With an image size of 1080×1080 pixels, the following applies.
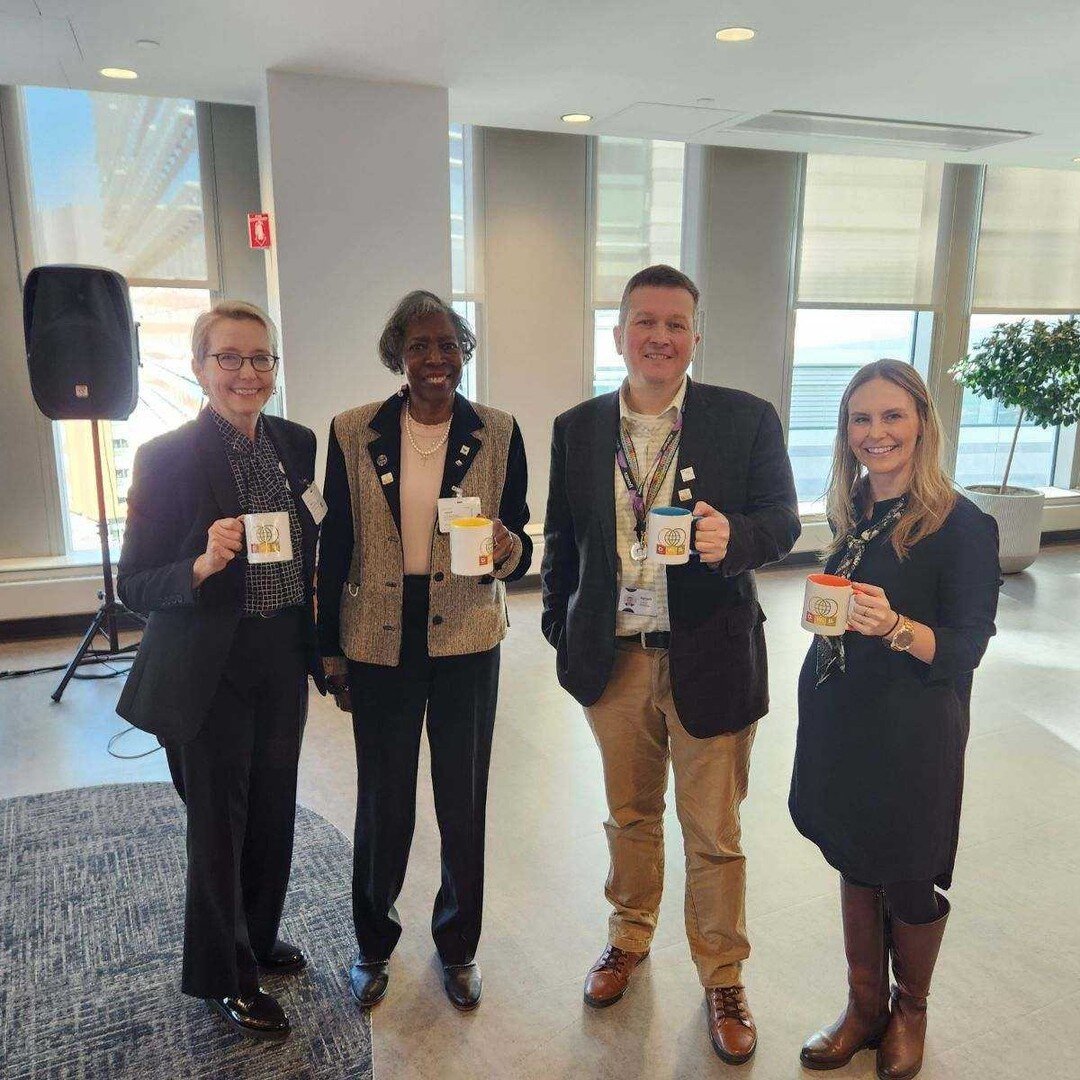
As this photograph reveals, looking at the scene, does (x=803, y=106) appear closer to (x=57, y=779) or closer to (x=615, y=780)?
(x=615, y=780)

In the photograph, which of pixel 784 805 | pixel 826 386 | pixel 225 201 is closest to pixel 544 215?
pixel 225 201

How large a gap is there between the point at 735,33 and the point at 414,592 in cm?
302

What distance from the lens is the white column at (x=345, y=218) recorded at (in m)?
4.25

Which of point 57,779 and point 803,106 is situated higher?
point 803,106

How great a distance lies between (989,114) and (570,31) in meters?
2.82

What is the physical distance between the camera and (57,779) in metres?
3.34

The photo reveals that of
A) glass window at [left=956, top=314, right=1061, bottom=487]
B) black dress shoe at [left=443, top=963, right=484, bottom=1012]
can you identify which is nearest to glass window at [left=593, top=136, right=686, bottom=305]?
glass window at [left=956, top=314, right=1061, bottom=487]

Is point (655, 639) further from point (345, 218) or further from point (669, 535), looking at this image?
point (345, 218)

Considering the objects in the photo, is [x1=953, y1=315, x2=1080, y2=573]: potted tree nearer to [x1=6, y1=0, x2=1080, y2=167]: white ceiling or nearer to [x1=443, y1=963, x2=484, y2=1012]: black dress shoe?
[x1=6, y1=0, x2=1080, y2=167]: white ceiling

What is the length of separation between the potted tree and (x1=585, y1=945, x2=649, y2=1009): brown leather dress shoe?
5419 mm

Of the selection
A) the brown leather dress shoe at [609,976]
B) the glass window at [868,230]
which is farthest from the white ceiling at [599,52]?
the brown leather dress shoe at [609,976]

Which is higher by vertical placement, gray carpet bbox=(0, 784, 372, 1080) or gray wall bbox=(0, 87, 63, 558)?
gray wall bbox=(0, 87, 63, 558)

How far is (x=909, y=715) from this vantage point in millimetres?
1689

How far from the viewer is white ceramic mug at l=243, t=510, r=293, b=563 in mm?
1686
